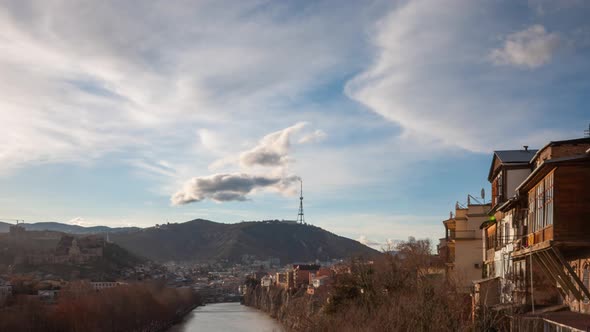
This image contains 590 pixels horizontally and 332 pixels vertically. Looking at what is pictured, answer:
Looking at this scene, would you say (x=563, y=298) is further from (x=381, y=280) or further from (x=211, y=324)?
(x=211, y=324)

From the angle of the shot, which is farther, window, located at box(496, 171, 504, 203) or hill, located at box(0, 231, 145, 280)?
hill, located at box(0, 231, 145, 280)

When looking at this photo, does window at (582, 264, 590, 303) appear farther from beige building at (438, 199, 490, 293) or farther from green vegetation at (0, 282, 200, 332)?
green vegetation at (0, 282, 200, 332)

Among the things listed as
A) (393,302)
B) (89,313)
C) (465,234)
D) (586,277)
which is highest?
(465,234)

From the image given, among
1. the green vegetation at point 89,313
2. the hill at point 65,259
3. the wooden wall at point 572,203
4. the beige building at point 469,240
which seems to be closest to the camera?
the wooden wall at point 572,203

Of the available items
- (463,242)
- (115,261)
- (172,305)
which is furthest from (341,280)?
(115,261)

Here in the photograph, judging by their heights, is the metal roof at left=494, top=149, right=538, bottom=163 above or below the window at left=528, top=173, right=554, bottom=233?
above

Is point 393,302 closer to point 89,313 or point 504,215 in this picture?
point 504,215

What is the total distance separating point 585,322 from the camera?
15.3 m

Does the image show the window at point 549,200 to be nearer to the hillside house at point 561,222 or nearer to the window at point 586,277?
the hillside house at point 561,222

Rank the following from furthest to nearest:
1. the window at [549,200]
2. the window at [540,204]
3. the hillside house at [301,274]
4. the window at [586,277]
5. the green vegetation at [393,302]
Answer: the hillside house at [301,274] → the green vegetation at [393,302] → the window at [540,204] → the window at [586,277] → the window at [549,200]

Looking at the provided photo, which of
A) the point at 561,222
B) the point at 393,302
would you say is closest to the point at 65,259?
the point at 393,302

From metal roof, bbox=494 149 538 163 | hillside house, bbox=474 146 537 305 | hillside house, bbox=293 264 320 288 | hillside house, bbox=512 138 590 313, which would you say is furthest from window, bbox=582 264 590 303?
hillside house, bbox=293 264 320 288

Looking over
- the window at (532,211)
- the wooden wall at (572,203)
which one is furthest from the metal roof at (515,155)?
the wooden wall at (572,203)

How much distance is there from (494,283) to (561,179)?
1155 centimetres
